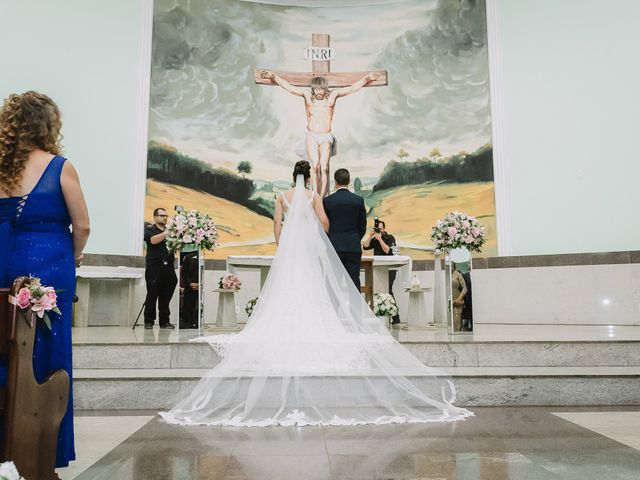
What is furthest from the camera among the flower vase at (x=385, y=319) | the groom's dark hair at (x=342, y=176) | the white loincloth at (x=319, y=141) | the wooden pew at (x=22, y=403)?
the white loincloth at (x=319, y=141)

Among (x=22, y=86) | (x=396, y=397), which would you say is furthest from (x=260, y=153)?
(x=396, y=397)

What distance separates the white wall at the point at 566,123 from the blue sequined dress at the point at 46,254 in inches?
332

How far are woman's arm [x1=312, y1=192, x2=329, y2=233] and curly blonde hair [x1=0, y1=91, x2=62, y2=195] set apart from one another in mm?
3322

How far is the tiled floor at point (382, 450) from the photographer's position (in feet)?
8.75

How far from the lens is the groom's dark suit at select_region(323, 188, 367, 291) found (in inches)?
226

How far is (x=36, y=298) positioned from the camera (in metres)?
2.27

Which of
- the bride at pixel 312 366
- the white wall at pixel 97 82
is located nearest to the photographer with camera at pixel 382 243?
the bride at pixel 312 366

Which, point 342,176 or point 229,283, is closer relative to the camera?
point 342,176

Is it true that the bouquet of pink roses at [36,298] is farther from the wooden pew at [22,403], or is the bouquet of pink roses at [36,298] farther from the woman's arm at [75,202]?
the woman's arm at [75,202]

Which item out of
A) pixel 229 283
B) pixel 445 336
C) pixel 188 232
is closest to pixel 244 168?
pixel 229 283

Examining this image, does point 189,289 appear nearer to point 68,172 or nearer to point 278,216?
point 278,216

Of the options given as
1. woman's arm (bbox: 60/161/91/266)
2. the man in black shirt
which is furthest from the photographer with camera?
woman's arm (bbox: 60/161/91/266)

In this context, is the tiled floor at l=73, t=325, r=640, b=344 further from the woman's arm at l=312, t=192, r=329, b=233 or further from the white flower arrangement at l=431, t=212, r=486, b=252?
the woman's arm at l=312, t=192, r=329, b=233

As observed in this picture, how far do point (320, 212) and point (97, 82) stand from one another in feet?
18.8
